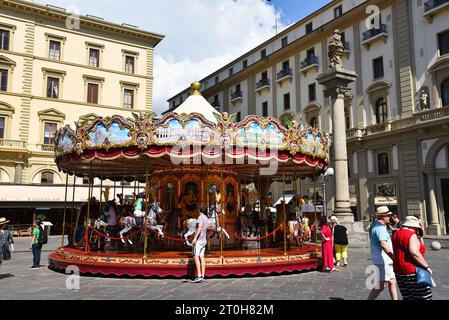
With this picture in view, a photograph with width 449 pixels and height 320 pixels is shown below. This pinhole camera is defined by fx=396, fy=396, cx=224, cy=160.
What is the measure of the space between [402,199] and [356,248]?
11540mm

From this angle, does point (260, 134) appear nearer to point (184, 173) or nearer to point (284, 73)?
point (184, 173)

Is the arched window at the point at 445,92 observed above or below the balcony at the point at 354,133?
above

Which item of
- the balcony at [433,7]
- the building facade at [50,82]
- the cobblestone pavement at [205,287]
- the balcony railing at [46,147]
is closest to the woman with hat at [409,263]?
the cobblestone pavement at [205,287]

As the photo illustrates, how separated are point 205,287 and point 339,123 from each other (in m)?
14.3

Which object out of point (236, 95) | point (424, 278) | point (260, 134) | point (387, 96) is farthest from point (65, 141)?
point (236, 95)

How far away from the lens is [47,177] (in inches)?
1286

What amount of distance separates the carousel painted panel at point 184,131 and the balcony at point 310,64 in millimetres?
27549

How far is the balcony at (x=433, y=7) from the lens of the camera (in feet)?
83.9

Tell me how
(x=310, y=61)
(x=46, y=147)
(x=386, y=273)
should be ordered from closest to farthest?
(x=386, y=273) < (x=46, y=147) < (x=310, y=61)

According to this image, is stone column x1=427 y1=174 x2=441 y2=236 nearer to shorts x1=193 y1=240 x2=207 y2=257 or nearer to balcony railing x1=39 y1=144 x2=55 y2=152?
shorts x1=193 y1=240 x2=207 y2=257

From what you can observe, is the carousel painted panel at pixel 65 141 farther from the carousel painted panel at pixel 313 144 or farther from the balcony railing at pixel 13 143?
the balcony railing at pixel 13 143

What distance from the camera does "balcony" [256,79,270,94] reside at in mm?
41406
